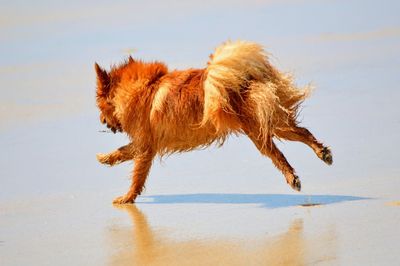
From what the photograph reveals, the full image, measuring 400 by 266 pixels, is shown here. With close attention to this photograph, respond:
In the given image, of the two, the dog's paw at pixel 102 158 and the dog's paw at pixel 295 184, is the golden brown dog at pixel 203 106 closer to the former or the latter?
the dog's paw at pixel 295 184

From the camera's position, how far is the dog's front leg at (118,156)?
31.3 ft

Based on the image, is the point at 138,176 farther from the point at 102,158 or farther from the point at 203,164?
the point at 203,164

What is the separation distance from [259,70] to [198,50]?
25.2 ft

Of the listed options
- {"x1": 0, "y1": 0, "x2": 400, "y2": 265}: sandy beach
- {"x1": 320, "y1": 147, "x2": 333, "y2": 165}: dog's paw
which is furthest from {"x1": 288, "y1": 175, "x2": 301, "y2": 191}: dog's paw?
{"x1": 320, "y1": 147, "x2": 333, "y2": 165}: dog's paw

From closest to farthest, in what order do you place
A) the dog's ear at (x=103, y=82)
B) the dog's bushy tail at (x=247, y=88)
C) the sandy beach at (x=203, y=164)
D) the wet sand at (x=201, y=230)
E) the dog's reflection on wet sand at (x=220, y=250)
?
the dog's reflection on wet sand at (x=220, y=250) → the wet sand at (x=201, y=230) → the sandy beach at (x=203, y=164) → the dog's bushy tail at (x=247, y=88) → the dog's ear at (x=103, y=82)

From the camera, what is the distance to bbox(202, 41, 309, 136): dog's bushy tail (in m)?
8.30

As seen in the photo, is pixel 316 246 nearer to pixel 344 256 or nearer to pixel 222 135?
pixel 344 256

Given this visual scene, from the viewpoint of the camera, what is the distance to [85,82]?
50.4ft

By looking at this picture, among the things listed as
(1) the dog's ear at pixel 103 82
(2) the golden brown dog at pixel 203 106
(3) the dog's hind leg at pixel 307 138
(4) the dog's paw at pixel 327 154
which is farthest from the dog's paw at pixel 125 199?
(4) the dog's paw at pixel 327 154

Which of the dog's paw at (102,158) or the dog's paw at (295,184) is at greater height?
the dog's paw at (295,184)

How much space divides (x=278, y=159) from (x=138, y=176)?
1334 mm

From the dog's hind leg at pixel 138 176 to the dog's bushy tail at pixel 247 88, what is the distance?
81 centimetres

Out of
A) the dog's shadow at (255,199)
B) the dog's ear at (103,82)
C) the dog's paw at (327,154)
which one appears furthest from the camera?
the dog's ear at (103,82)

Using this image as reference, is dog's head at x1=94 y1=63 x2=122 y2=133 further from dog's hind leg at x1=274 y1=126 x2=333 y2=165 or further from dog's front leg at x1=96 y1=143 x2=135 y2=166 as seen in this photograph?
dog's hind leg at x1=274 y1=126 x2=333 y2=165
